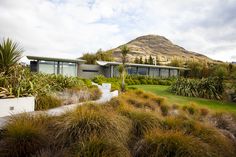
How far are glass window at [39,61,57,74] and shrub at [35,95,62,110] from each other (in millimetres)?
20388

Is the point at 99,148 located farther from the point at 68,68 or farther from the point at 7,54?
the point at 68,68

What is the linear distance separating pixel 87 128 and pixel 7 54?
5200 millimetres

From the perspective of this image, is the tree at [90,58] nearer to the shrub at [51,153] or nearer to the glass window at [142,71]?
the glass window at [142,71]

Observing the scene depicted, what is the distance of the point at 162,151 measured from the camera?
371cm

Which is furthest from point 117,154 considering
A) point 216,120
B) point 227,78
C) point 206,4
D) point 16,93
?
point 227,78

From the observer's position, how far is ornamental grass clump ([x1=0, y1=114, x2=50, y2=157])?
3568mm

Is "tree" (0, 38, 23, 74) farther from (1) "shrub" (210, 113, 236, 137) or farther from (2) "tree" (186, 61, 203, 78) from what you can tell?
(2) "tree" (186, 61, 203, 78)

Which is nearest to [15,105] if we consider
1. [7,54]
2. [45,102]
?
[45,102]

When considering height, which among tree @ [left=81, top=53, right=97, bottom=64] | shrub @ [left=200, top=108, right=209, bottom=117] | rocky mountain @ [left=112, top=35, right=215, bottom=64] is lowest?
shrub @ [left=200, top=108, right=209, bottom=117]

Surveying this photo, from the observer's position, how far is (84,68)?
30.7m

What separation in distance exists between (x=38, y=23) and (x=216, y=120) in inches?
385

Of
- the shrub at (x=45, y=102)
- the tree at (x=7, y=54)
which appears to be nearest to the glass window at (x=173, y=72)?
the shrub at (x=45, y=102)

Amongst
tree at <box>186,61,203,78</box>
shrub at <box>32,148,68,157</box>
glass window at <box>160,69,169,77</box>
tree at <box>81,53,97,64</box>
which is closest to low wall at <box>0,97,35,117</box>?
shrub at <box>32,148,68,157</box>

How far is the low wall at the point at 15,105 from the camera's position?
5.68 metres
